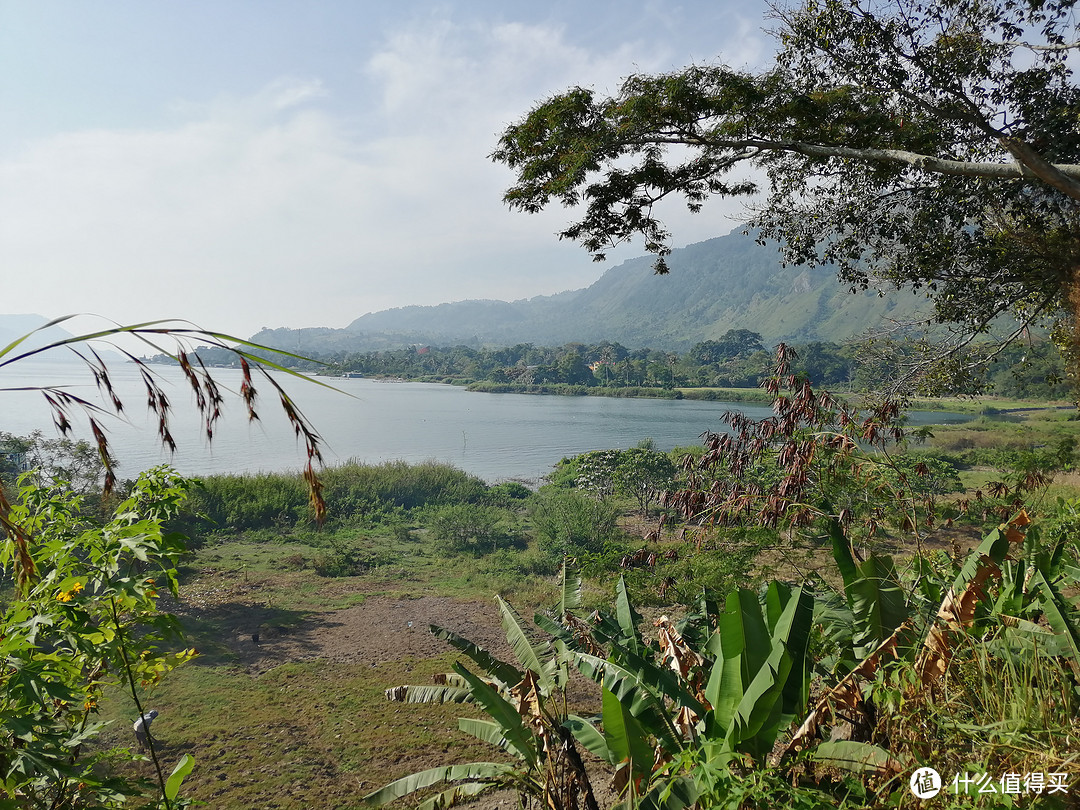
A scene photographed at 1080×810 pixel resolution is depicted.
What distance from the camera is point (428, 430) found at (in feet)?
117

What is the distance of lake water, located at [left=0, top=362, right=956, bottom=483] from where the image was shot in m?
22.0

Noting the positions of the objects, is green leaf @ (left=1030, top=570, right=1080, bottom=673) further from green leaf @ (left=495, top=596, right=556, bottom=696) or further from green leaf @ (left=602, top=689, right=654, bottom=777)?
green leaf @ (left=495, top=596, right=556, bottom=696)

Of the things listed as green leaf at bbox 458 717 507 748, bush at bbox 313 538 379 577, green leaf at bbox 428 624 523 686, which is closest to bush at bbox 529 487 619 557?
bush at bbox 313 538 379 577

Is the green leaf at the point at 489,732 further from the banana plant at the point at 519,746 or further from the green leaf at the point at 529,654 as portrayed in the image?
the green leaf at the point at 529,654

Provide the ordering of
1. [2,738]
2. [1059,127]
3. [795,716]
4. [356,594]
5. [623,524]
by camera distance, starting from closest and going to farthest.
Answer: [2,738] < [795,716] < [1059,127] < [356,594] < [623,524]

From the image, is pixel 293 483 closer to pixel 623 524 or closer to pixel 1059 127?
pixel 623 524

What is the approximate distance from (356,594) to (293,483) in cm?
791

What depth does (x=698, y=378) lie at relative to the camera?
66938 mm

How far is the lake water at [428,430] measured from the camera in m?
22.0

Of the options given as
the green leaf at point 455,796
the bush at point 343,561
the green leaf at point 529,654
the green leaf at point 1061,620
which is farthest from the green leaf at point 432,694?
the bush at point 343,561

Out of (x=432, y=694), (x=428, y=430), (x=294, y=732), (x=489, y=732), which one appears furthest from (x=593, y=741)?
(x=428, y=430)

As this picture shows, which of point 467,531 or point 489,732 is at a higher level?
point 489,732

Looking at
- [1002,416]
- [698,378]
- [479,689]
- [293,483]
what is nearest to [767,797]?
[479,689]

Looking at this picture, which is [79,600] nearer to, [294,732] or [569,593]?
[569,593]
